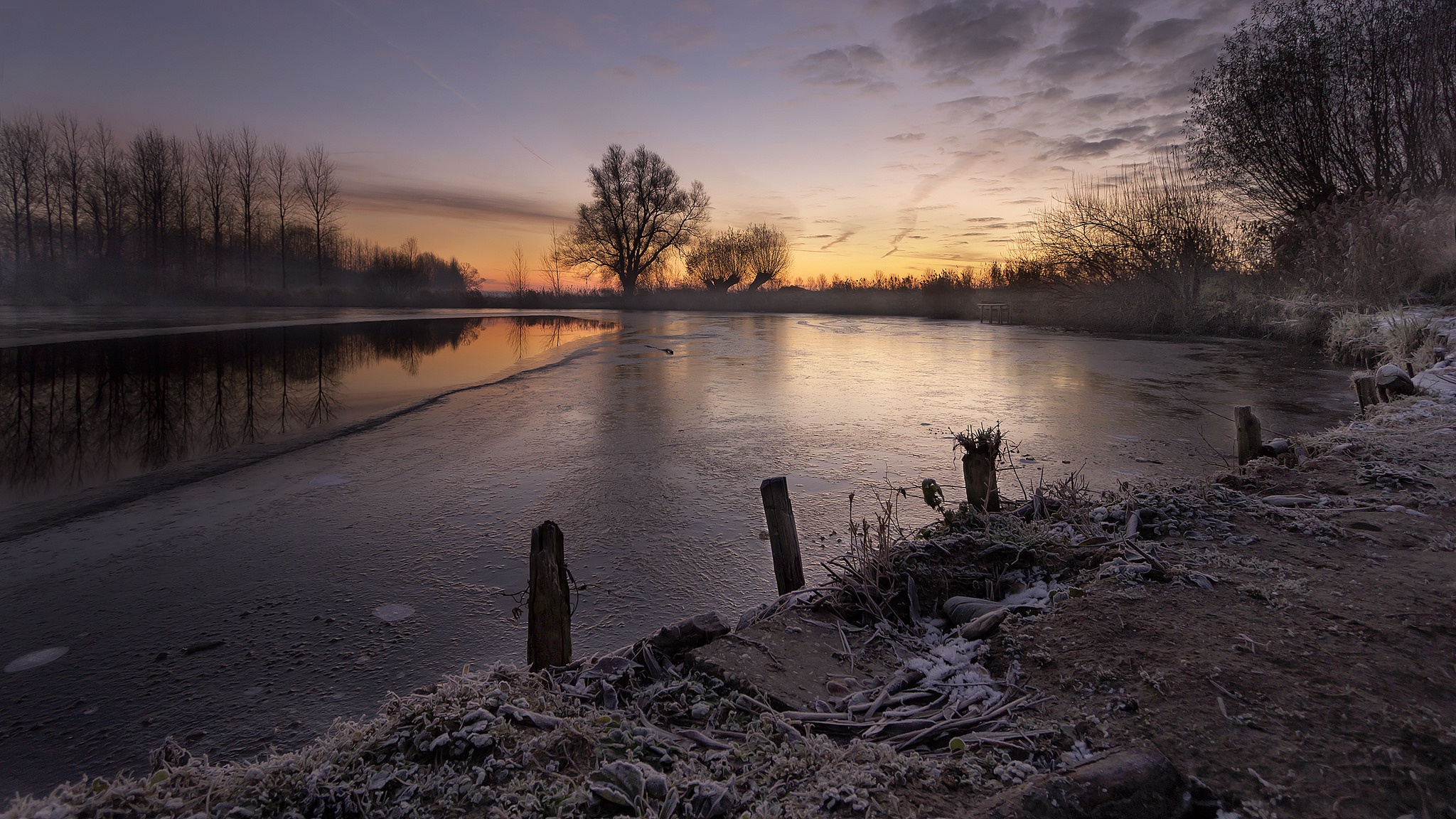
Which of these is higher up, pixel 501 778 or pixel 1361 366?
pixel 1361 366

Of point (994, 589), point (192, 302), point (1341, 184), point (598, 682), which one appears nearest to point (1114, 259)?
point (1341, 184)

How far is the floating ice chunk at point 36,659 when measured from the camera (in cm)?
300

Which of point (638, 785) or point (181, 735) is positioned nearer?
point (638, 785)

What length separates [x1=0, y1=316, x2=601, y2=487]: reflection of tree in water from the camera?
698 cm

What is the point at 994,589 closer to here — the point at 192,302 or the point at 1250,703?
the point at 1250,703

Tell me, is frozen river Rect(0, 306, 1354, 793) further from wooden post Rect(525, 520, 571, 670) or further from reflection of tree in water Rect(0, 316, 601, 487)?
wooden post Rect(525, 520, 571, 670)

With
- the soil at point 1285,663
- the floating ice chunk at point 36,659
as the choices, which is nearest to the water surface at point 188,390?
the floating ice chunk at point 36,659

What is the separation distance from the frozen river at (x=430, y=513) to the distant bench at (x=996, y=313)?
19.3 m

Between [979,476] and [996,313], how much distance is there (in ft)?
102

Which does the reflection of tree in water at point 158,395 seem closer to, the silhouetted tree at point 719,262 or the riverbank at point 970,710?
the riverbank at point 970,710

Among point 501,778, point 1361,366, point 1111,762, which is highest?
point 1361,366

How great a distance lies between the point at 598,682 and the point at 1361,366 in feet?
55.9

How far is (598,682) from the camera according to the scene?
2.54 meters

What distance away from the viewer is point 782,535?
336 cm
